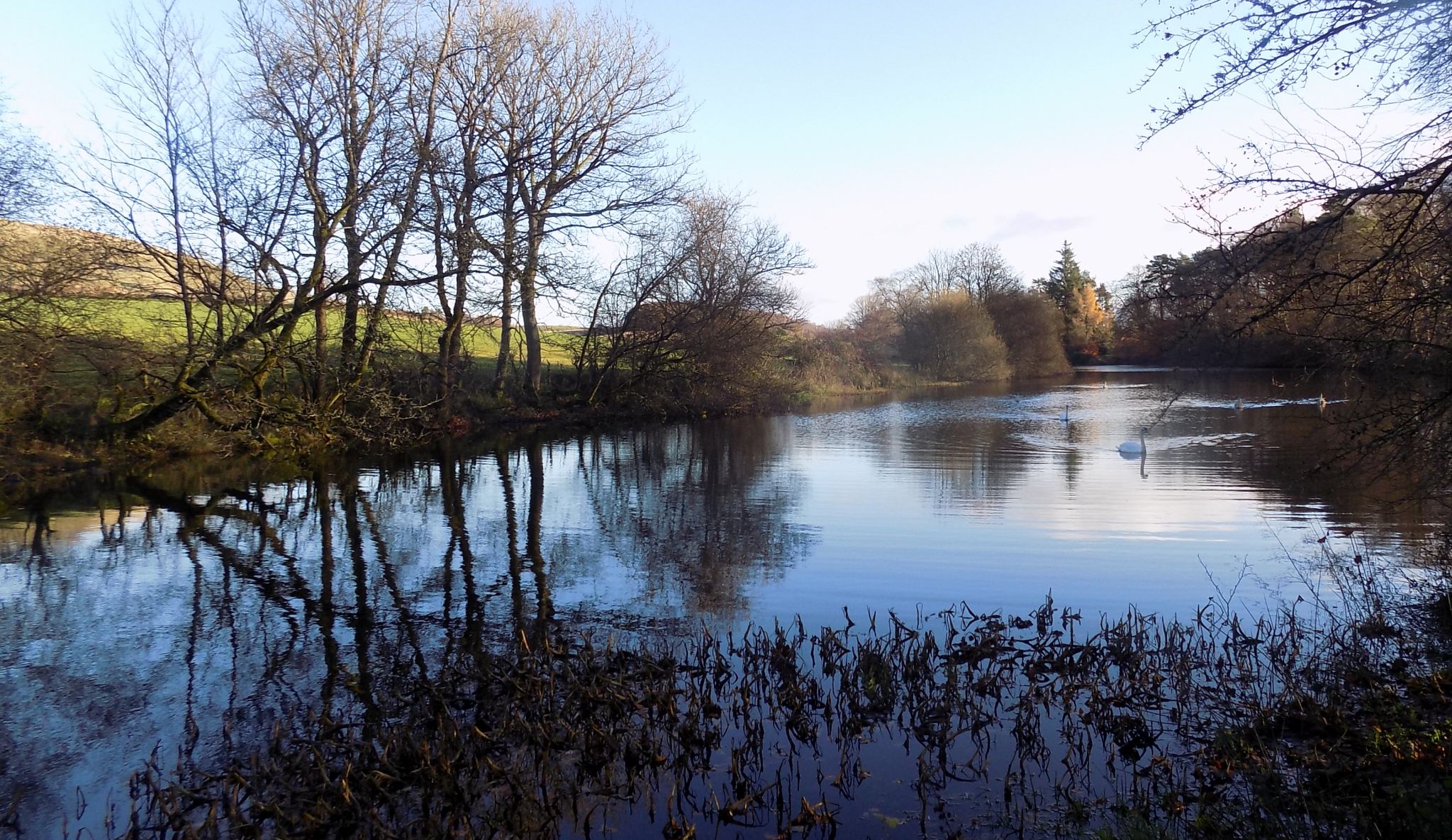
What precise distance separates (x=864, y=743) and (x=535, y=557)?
5.07 metres

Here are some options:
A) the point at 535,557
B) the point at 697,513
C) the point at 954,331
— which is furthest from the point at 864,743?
the point at 954,331

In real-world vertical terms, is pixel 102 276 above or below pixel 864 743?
above

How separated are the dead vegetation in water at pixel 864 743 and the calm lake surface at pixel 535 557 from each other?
0.70 m

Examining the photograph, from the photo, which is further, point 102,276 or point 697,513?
point 102,276

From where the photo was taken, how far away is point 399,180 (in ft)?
51.5

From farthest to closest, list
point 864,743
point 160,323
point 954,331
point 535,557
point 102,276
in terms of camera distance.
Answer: point 954,331 → point 160,323 → point 102,276 → point 535,557 → point 864,743

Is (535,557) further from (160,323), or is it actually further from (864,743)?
(160,323)

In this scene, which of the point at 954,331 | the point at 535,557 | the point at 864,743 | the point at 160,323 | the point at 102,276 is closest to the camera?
the point at 864,743

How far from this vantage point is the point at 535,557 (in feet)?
30.0

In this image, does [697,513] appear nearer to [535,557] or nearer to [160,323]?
[535,557]

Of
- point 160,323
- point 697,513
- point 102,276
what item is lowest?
point 697,513

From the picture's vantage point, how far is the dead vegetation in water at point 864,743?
3.93 meters

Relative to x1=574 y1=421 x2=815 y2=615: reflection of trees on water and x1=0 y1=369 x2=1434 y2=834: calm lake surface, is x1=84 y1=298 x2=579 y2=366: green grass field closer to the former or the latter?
x1=0 y1=369 x2=1434 y2=834: calm lake surface

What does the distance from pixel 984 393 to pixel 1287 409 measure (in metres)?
16.1
